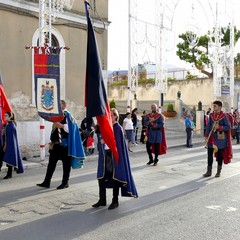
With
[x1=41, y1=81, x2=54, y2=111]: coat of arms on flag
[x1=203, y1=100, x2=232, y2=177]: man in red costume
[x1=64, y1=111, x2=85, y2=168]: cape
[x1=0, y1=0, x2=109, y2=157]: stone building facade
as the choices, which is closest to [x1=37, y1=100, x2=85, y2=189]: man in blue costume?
[x1=64, y1=111, x2=85, y2=168]: cape

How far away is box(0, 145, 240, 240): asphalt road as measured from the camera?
5.24 metres

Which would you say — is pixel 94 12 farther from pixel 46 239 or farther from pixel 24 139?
pixel 46 239

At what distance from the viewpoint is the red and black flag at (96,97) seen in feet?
20.2

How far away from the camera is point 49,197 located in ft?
23.8

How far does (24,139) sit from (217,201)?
314 inches

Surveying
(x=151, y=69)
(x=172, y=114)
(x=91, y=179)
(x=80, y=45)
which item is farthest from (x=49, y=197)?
(x=151, y=69)

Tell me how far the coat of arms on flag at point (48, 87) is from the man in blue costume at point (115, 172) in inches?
69.3

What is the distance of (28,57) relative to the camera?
1367 cm

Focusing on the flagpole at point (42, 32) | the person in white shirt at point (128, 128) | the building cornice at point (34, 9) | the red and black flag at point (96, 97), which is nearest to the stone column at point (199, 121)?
the person in white shirt at point (128, 128)

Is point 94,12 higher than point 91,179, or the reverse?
point 94,12

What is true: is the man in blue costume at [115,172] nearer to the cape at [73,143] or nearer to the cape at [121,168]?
the cape at [121,168]

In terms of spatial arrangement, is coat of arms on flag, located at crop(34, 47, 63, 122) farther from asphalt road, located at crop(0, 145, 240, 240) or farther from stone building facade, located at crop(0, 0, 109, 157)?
stone building facade, located at crop(0, 0, 109, 157)

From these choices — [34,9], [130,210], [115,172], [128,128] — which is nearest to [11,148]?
[115,172]

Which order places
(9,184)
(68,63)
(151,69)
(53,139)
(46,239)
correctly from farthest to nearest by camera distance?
(151,69) < (68,63) < (9,184) < (53,139) < (46,239)
